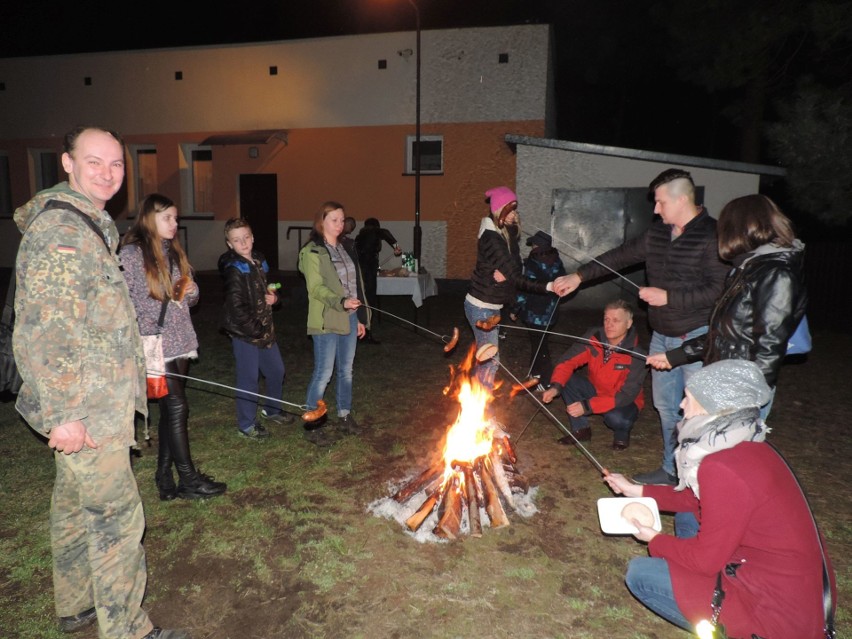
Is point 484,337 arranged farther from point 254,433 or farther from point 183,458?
point 183,458

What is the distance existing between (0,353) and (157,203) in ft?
4.95

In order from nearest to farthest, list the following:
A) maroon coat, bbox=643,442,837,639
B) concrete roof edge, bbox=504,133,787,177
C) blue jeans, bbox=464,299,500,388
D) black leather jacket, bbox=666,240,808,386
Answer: maroon coat, bbox=643,442,837,639 < black leather jacket, bbox=666,240,808,386 < blue jeans, bbox=464,299,500,388 < concrete roof edge, bbox=504,133,787,177

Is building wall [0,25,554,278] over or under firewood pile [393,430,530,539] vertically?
over

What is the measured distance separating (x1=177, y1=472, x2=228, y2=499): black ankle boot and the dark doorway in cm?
1399

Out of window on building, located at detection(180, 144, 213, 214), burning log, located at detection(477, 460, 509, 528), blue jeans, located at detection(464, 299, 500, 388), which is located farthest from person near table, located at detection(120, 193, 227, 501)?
window on building, located at detection(180, 144, 213, 214)

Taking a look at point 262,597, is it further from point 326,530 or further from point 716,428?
point 716,428

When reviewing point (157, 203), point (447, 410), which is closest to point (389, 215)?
point (447, 410)

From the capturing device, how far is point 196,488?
14.4 ft

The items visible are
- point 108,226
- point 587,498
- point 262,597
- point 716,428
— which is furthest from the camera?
point 587,498

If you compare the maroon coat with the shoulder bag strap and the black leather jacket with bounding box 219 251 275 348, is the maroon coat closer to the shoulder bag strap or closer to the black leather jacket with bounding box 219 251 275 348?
the shoulder bag strap

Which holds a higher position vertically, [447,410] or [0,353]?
[0,353]

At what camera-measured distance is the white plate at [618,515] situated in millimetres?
2678

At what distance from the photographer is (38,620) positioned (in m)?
3.07

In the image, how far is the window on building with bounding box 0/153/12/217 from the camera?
19266mm
